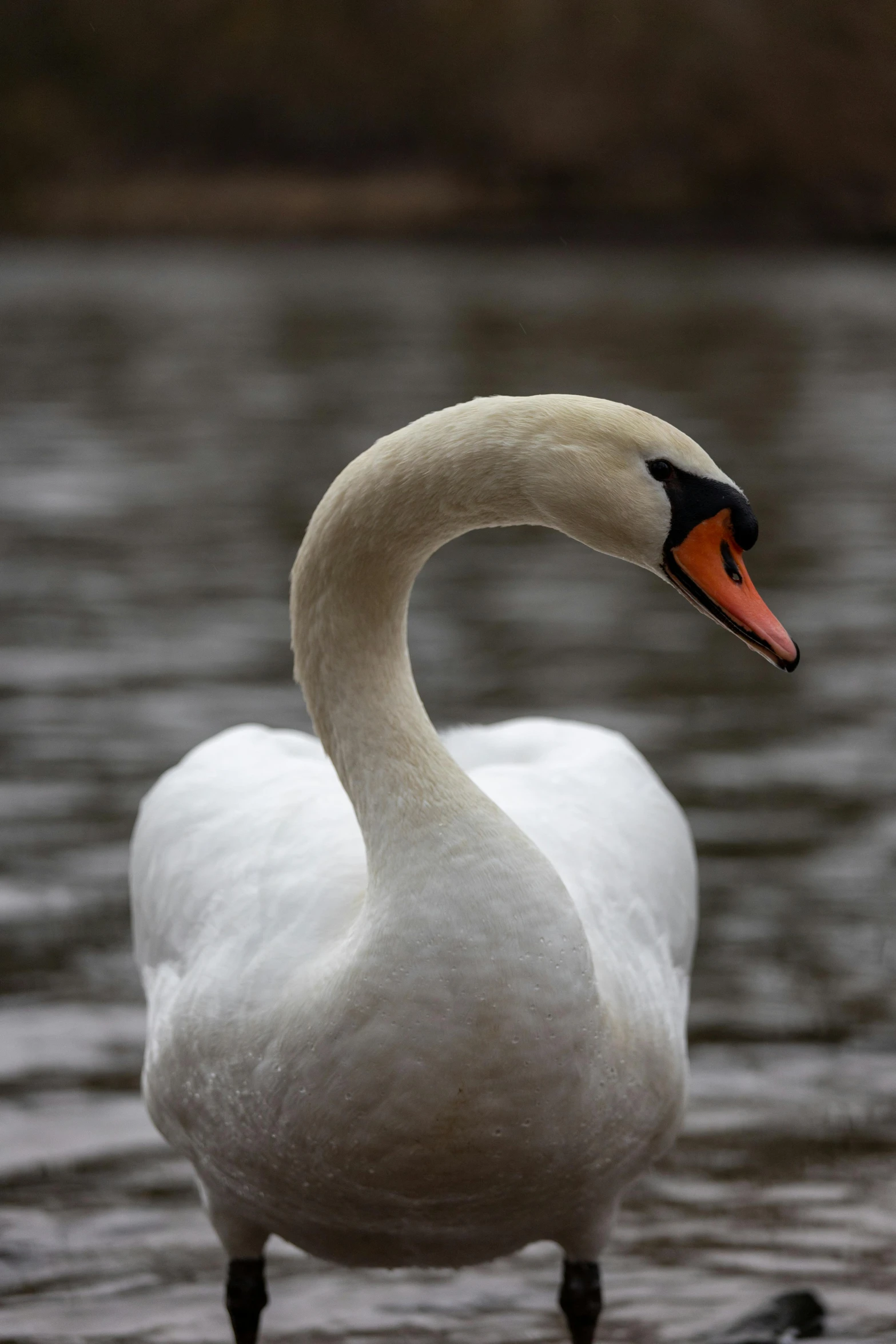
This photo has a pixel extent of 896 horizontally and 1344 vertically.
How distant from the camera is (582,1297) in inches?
155

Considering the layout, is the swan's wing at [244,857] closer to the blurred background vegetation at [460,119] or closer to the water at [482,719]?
the water at [482,719]

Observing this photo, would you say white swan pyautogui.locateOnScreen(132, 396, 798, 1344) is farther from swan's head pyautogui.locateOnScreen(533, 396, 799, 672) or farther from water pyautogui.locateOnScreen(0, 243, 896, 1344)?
water pyautogui.locateOnScreen(0, 243, 896, 1344)

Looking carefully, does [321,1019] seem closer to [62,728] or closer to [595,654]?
[62,728]

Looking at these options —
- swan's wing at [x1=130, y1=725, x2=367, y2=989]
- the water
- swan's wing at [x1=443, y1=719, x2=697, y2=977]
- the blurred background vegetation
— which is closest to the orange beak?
swan's wing at [x1=443, y1=719, x2=697, y2=977]

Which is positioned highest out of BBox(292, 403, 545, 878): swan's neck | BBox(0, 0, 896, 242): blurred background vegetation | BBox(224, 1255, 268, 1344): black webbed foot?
BBox(292, 403, 545, 878): swan's neck

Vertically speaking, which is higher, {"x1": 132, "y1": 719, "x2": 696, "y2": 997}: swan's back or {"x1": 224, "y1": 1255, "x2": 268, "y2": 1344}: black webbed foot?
{"x1": 132, "y1": 719, "x2": 696, "y2": 997}: swan's back

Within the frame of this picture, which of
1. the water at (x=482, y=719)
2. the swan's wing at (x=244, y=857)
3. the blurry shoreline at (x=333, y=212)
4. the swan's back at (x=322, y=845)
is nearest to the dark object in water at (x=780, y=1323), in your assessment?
the water at (x=482, y=719)

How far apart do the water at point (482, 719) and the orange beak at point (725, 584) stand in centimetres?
162

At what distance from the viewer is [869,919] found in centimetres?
611

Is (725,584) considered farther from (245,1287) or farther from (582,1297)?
(245,1287)

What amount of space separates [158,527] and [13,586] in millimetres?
1996

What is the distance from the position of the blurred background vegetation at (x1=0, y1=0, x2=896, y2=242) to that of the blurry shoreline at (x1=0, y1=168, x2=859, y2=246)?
0.08 metres

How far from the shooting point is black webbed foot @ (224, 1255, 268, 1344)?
12.9 ft

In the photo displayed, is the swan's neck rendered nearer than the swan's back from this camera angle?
Yes
